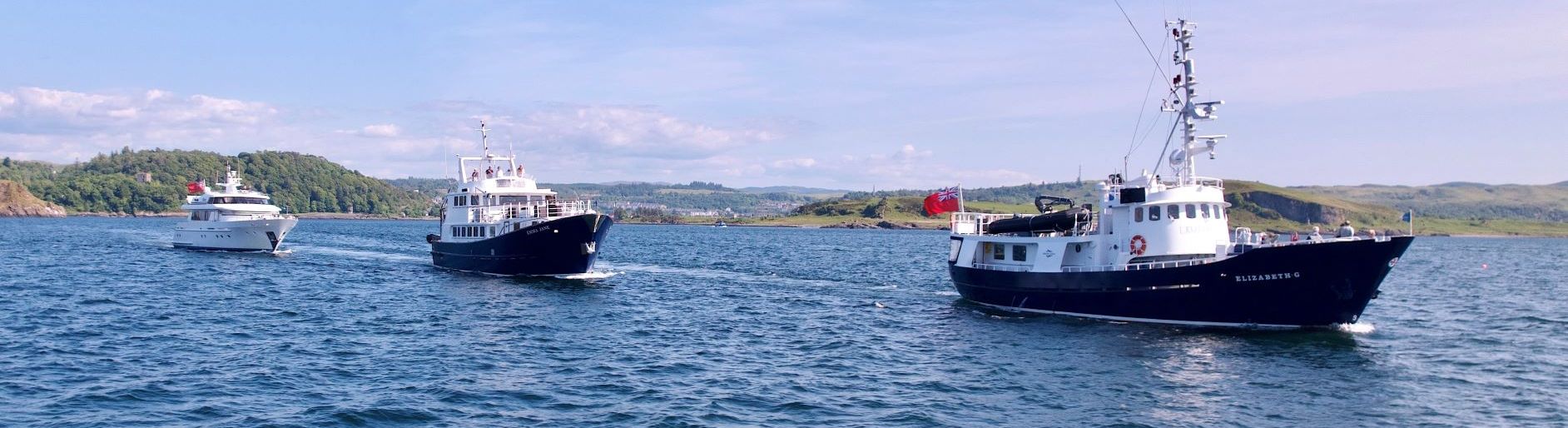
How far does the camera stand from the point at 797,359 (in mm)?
30719

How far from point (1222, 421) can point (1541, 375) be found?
43.0ft

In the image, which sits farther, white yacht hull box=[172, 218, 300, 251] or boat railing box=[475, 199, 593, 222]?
white yacht hull box=[172, 218, 300, 251]

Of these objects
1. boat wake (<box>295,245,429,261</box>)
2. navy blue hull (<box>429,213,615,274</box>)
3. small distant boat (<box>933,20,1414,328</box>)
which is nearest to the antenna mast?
small distant boat (<box>933,20,1414,328</box>)

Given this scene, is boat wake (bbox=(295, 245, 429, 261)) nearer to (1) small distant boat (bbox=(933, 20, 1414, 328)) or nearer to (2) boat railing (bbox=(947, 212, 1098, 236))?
(2) boat railing (bbox=(947, 212, 1098, 236))

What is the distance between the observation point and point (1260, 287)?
3547 cm

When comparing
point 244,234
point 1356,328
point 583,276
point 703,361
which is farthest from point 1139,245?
point 244,234

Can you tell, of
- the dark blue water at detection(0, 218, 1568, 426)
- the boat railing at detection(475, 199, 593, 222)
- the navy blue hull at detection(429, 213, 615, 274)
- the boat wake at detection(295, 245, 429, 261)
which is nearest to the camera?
the dark blue water at detection(0, 218, 1568, 426)

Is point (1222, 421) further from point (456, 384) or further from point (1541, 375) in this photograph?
point (456, 384)

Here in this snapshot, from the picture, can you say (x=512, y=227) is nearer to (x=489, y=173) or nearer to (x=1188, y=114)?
(x=489, y=173)

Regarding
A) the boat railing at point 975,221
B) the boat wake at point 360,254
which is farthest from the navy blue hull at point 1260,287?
the boat wake at point 360,254

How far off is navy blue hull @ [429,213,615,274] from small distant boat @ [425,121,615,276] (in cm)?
4

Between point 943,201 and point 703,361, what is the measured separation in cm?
2148

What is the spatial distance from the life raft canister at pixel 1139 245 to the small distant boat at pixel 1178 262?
4cm

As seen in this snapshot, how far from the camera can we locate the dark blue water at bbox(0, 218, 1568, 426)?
23234 millimetres
